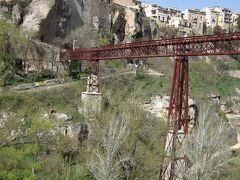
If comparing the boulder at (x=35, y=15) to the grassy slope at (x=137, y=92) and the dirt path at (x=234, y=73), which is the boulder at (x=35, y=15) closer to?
the grassy slope at (x=137, y=92)

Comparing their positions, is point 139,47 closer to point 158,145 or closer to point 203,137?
point 158,145

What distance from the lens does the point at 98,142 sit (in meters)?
20.8

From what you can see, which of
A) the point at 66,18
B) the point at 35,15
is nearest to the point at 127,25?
the point at 66,18

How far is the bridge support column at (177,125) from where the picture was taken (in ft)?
65.6

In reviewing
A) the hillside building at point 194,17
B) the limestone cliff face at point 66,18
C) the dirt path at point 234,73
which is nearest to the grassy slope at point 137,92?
the dirt path at point 234,73

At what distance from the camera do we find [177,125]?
67.3 feet

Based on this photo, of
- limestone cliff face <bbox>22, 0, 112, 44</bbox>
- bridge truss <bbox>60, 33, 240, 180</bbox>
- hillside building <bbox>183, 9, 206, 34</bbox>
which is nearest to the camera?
bridge truss <bbox>60, 33, 240, 180</bbox>

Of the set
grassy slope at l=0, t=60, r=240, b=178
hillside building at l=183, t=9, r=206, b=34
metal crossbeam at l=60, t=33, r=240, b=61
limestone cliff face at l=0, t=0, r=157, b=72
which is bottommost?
grassy slope at l=0, t=60, r=240, b=178

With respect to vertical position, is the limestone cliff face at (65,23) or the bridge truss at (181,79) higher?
the limestone cliff face at (65,23)

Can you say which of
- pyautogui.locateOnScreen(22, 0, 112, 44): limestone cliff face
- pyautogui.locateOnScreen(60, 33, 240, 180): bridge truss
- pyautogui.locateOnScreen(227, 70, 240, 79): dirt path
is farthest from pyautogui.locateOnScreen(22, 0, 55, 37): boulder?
pyautogui.locateOnScreen(227, 70, 240, 79): dirt path

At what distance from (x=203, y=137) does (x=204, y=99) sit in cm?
2748

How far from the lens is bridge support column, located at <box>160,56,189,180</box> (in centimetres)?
2000

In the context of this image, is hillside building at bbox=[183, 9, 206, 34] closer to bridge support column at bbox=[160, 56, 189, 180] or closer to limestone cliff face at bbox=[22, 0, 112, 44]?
limestone cliff face at bbox=[22, 0, 112, 44]

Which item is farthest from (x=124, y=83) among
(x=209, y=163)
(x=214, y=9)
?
(x=214, y=9)
